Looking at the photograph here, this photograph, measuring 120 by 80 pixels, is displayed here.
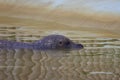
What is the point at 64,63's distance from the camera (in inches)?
86.5

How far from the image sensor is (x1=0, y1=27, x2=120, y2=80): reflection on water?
1.86 m

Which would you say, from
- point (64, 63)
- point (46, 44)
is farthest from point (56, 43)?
point (64, 63)

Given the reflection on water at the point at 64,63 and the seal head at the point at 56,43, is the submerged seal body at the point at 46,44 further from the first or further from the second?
the reflection on water at the point at 64,63

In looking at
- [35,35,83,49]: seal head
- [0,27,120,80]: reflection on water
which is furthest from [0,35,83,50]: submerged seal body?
[0,27,120,80]: reflection on water

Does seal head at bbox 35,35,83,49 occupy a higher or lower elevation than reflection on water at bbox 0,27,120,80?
higher

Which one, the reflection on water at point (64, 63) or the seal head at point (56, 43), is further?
the seal head at point (56, 43)

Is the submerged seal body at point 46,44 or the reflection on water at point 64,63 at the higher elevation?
the submerged seal body at point 46,44

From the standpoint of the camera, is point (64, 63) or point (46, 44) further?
point (46, 44)

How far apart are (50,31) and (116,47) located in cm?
88

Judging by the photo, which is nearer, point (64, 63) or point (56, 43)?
point (64, 63)

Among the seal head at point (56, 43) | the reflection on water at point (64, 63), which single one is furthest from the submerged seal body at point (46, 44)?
the reflection on water at point (64, 63)

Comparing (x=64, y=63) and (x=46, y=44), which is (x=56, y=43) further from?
(x=64, y=63)

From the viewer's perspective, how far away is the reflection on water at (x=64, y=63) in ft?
6.11

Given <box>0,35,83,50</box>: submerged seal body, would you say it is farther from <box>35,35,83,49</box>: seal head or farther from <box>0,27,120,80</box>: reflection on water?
<box>0,27,120,80</box>: reflection on water
